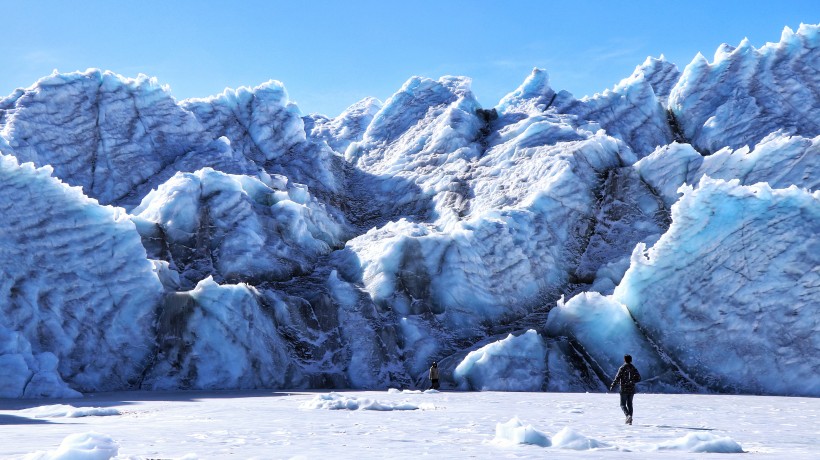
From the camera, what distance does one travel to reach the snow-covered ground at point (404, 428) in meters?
8.90

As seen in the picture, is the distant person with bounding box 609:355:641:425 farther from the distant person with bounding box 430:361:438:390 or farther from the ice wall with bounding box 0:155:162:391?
the ice wall with bounding box 0:155:162:391

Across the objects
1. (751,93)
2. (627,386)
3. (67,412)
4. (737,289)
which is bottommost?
(67,412)

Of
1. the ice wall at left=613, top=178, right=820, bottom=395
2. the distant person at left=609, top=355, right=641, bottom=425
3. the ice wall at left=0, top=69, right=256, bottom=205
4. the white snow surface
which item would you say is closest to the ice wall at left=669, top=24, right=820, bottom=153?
the ice wall at left=613, top=178, right=820, bottom=395

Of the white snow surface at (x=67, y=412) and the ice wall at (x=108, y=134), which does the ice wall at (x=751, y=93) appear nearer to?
the ice wall at (x=108, y=134)

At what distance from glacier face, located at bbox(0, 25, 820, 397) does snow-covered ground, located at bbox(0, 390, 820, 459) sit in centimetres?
454

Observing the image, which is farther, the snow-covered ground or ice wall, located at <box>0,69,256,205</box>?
ice wall, located at <box>0,69,256,205</box>

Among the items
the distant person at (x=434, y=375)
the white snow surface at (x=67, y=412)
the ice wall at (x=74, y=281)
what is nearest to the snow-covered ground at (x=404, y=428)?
the white snow surface at (x=67, y=412)

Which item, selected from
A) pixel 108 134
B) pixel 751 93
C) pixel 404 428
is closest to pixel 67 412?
pixel 404 428

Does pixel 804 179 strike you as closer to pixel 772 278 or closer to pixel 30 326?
pixel 772 278

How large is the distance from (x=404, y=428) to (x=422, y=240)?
17.7 meters

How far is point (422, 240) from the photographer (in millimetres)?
29391

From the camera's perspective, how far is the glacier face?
23.6 metres

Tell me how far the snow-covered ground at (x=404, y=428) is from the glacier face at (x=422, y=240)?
454 centimetres

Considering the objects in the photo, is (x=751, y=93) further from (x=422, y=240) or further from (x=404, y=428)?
(x=404, y=428)
